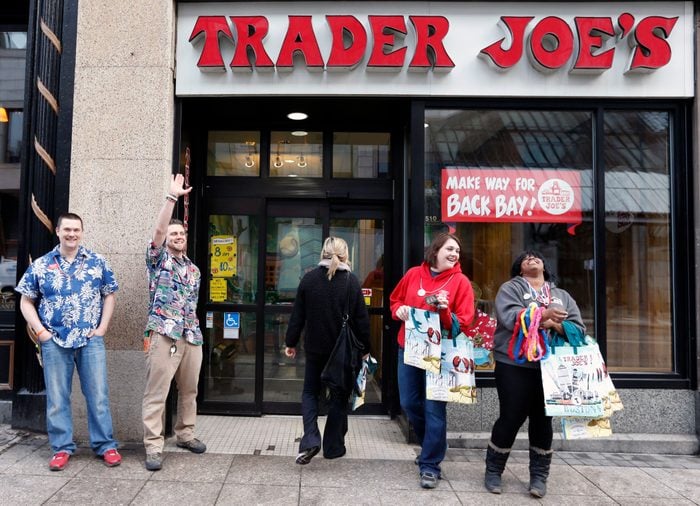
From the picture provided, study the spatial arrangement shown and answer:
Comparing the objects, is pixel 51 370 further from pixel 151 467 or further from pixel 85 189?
pixel 85 189

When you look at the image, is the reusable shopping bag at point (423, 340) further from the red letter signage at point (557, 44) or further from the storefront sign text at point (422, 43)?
the red letter signage at point (557, 44)

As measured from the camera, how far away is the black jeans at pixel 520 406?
359 cm

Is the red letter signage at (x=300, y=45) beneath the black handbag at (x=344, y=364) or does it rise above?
above

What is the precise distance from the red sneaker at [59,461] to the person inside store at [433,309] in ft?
9.14

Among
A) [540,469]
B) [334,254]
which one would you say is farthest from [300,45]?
[540,469]

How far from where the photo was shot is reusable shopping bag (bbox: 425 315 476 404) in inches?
144

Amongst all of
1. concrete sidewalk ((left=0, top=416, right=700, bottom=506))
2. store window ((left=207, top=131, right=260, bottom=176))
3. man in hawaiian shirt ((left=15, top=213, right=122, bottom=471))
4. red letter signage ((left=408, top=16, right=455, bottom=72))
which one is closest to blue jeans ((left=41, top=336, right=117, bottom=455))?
man in hawaiian shirt ((left=15, top=213, right=122, bottom=471))

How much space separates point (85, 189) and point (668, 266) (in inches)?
236

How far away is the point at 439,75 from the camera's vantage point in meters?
4.89

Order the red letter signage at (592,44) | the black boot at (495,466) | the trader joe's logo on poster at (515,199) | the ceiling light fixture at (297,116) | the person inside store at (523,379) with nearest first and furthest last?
the person inside store at (523,379) < the black boot at (495,466) < the red letter signage at (592,44) < the trader joe's logo on poster at (515,199) < the ceiling light fixture at (297,116)

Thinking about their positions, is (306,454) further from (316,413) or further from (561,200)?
(561,200)

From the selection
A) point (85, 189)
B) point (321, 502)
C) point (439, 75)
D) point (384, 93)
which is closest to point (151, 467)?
point (321, 502)

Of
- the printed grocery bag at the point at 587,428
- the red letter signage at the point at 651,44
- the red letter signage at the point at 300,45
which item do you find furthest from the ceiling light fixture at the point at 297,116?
the printed grocery bag at the point at 587,428

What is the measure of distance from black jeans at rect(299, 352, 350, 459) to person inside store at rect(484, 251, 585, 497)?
1221mm
